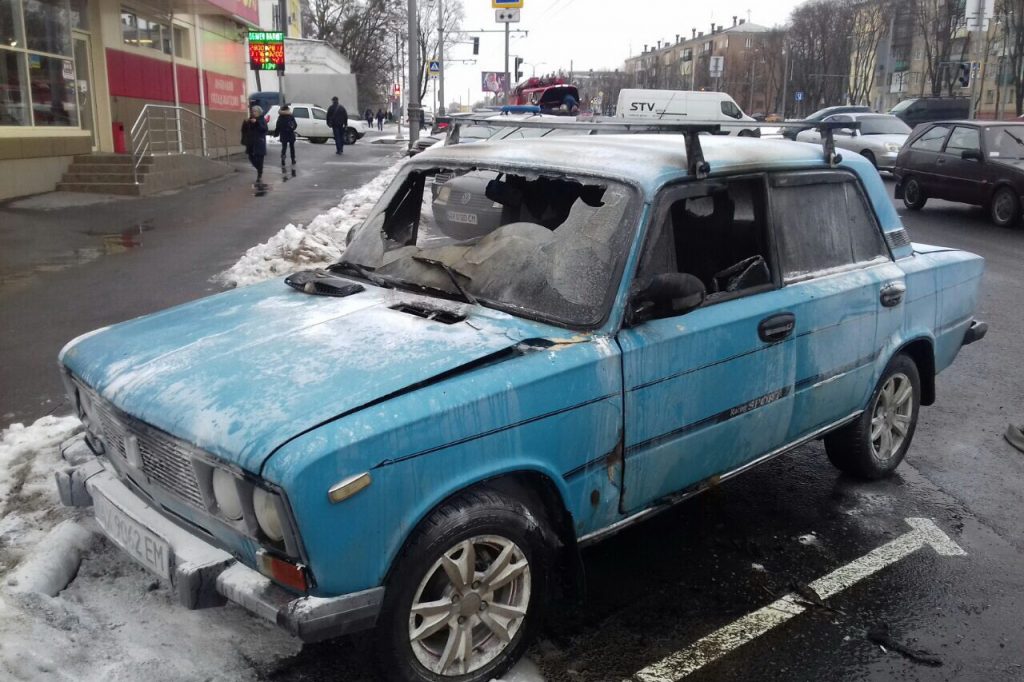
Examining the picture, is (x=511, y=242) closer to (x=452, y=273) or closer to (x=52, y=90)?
(x=452, y=273)

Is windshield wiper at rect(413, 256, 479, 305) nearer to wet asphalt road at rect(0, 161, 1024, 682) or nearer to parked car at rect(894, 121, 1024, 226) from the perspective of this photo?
wet asphalt road at rect(0, 161, 1024, 682)

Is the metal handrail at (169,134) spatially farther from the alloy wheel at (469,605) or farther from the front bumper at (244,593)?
the alloy wheel at (469,605)

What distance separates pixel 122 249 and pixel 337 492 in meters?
10.1

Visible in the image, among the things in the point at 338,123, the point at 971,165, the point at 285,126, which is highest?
the point at 338,123

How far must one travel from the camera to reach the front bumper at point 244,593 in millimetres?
2404

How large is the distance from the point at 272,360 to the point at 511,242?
1120 millimetres

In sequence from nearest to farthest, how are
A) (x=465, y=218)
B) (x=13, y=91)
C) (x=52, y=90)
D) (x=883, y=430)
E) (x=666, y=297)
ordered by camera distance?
(x=666, y=297) < (x=465, y=218) < (x=883, y=430) < (x=13, y=91) < (x=52, y=90)

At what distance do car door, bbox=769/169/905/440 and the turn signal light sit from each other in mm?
2350

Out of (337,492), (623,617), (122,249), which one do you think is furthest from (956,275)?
(122,249)

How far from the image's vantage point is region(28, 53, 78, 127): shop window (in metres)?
15.5

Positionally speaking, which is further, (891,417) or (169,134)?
(169,134)

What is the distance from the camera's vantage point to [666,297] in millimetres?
3143

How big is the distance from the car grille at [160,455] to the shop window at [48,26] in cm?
1527

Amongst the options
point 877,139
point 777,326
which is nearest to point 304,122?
point 877,139
